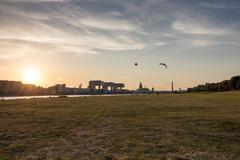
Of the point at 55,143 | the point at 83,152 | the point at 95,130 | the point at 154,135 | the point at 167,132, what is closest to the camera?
the point at 83,152

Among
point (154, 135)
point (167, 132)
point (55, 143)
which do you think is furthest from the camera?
point (167, 132)

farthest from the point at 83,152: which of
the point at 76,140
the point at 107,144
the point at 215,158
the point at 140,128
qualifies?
the point at 140,128

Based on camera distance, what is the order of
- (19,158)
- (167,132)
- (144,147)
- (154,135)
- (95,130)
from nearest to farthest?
(19,158) → (144,147) → (154,135) → (167,132) → (95,130)

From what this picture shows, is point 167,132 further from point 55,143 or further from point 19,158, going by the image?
point 19,158

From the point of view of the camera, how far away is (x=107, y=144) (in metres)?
16.5

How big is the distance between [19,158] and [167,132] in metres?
9.92

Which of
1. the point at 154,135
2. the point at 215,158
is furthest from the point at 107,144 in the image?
the point at 215,158

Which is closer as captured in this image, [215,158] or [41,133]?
[215,158]

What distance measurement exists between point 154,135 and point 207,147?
4207 mm

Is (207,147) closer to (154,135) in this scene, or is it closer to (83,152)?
(154,135)

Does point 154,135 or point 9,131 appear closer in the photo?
point 154,135

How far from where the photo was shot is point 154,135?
1942 centimetres

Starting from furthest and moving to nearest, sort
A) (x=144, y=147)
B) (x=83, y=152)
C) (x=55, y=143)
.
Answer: (x=55, y=143)
(x=144, y=147)
(x=83, y=152)

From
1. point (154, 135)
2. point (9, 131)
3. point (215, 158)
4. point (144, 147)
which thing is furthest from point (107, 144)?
point (9, 131)
